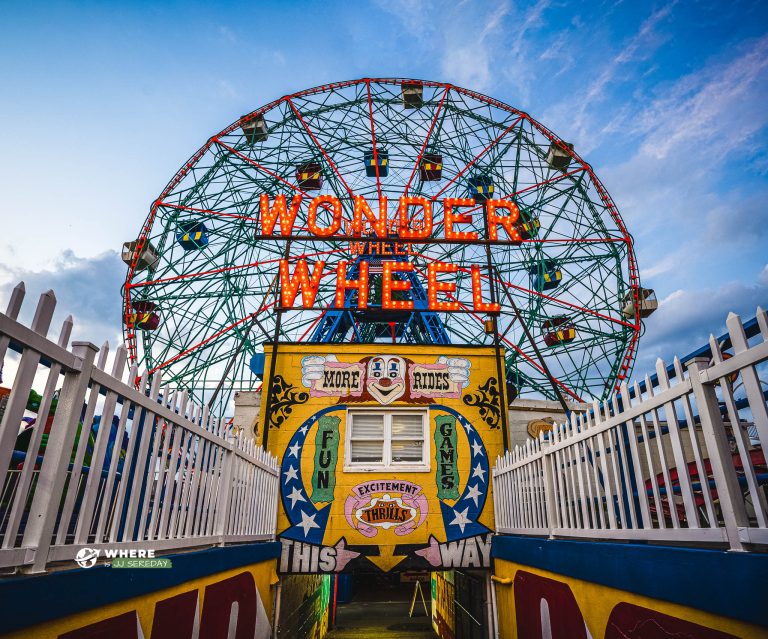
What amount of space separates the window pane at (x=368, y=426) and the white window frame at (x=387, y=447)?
0.27 feet

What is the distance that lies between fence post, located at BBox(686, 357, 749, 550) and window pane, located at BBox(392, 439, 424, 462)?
6.39m

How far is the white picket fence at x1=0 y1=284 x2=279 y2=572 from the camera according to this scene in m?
2.16

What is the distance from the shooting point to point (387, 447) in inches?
344

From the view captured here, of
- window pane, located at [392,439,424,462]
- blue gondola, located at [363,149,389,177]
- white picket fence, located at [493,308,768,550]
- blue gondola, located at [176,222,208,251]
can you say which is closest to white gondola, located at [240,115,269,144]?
blue gondola, located at [176,222,208,251]

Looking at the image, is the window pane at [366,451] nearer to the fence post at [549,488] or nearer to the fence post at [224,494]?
the fence post at [224,494]

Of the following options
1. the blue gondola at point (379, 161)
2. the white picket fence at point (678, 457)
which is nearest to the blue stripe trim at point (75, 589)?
the white picket fence at point (678, 457)

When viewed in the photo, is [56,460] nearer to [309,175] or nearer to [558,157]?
[309,175]

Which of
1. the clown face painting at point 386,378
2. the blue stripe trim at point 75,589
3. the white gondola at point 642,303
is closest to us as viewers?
the blue stripe trim at point 75,589

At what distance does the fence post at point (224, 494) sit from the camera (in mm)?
4918

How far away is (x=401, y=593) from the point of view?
76.2ft

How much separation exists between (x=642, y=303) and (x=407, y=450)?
15214mm

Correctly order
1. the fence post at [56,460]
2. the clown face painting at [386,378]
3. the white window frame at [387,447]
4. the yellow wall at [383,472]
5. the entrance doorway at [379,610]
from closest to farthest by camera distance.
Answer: the fence post at [56,460], the yellow wall at [383,472], the white window frame at [387,447], the clown face painting at [386,378], the entrance doorway at [379,610]

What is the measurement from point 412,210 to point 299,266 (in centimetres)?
1078

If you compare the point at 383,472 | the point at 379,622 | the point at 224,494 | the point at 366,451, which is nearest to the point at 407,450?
the point at 383,472
